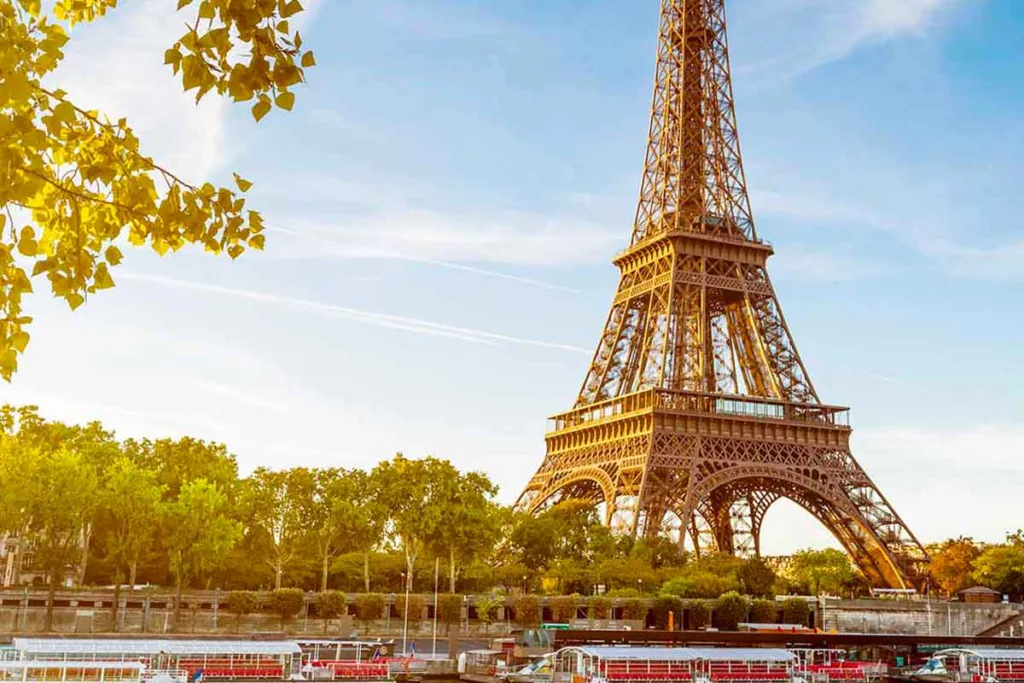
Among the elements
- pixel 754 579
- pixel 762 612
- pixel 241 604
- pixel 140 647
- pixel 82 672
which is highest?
pixel 754 579

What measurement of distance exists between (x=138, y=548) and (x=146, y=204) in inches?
2064

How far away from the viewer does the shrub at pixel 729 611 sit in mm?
66312

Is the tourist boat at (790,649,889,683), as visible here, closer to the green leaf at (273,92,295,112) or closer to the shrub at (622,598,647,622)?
the shrub at (622,598,647,622)

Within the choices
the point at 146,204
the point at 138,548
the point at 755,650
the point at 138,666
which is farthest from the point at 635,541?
the point at 146,204

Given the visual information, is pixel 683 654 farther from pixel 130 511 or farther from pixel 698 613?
pixel 130 511

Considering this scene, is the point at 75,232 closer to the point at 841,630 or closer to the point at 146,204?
the point at 146,204

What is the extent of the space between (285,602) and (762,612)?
98.5 ft

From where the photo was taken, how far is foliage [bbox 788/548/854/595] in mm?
90188

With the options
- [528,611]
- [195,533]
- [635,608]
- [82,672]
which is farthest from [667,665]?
[195,533]

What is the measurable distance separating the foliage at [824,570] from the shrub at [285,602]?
4699cm

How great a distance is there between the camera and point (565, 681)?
4147cm

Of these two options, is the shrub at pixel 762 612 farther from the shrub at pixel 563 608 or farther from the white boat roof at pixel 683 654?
the white boat roof at pixel 683 654

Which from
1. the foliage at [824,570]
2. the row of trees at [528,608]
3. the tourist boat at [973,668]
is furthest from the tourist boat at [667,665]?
the foliage at [824,570]

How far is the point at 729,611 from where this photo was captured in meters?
66.5
